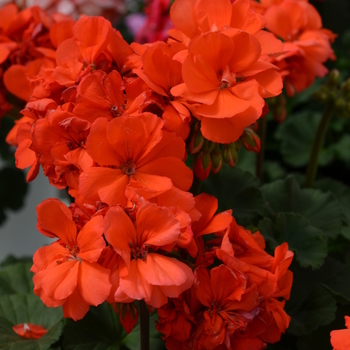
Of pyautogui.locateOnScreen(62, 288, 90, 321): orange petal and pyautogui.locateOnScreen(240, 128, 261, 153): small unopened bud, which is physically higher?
pyautogui.locateOnScreen(240, 128, 261, 153): small unopened bud

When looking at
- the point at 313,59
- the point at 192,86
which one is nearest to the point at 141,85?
the point at 192,86

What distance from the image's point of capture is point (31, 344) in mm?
654

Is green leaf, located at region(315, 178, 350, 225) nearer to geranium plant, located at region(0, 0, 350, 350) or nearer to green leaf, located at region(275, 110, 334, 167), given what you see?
green leaf, located at region(275, 110, 334, 167)

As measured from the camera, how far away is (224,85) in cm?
51

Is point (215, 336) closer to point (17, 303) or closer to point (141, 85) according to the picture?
point (141, 85)

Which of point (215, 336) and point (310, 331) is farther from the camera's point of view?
point (310, 331)

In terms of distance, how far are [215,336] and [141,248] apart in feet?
0.40

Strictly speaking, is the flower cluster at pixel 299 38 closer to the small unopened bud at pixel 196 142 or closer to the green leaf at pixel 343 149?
the small unopened bud at pixel 196 142

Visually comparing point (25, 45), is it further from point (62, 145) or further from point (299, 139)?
point (299, 139)

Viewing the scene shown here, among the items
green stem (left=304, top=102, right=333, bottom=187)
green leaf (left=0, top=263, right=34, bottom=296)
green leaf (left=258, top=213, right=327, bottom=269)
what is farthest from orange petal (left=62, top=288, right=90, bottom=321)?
green stem (left=304, top=102, right=333, bottom=187)

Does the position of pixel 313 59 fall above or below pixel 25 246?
above

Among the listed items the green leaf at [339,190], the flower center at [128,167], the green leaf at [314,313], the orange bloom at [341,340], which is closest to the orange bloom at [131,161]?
the flower center at [128,167]

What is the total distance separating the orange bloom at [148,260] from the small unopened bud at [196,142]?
12 cm

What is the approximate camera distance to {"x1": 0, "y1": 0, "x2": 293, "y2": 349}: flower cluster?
17.8 inches
